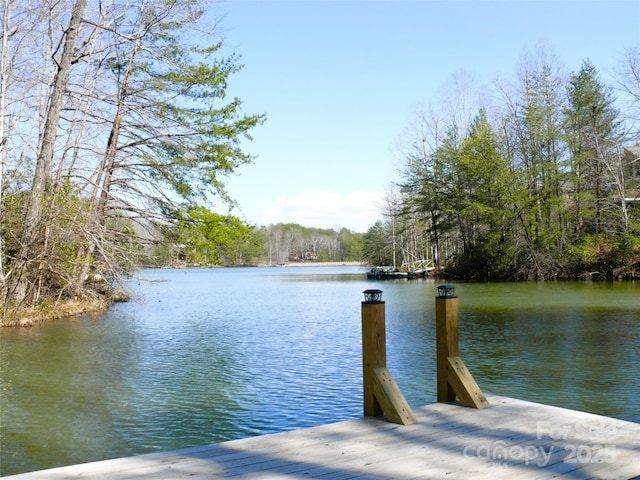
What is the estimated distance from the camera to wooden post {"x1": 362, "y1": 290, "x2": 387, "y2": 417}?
4504 millimetres

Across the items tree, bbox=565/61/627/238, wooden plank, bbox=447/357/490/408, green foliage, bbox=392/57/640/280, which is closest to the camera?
wooden plank, bbox=447/357/490/408

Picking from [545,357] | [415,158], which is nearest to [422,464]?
[545,357]

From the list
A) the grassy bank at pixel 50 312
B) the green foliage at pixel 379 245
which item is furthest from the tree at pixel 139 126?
the green foliage at pixel 379 245

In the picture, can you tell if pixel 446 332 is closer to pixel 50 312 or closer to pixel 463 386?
pixel 463 386

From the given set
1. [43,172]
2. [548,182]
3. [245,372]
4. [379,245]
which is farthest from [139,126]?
[379,245]

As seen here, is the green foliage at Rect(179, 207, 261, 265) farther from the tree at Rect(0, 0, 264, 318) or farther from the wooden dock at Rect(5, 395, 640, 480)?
the wooden dock at Rect(5, 395, 640, 480)

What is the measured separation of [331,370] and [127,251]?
8.63 m

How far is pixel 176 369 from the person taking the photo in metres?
8.86

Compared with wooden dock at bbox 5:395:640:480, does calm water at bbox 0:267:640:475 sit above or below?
below

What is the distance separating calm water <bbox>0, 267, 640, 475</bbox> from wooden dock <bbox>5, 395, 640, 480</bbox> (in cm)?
144

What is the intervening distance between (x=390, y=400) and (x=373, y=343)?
0.45m

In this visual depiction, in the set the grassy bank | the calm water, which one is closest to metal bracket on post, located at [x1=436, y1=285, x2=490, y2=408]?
the calm water

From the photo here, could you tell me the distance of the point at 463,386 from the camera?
15.6ft

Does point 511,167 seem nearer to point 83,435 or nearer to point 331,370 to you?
point 331,370
